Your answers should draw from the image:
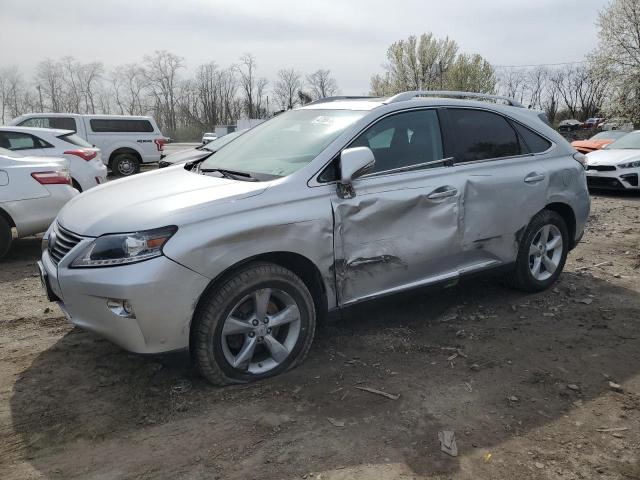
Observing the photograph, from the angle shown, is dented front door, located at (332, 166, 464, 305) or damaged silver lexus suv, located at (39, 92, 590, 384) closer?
damaged silver lexus suv, located at (39, 92, 590, 384)

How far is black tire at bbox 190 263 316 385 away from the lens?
299 centimetres

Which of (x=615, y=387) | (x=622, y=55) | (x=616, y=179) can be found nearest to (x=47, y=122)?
(x=616, y=179)

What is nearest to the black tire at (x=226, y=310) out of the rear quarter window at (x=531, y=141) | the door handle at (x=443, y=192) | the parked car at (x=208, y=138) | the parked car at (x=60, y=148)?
the door handle at (x=443, y=192)

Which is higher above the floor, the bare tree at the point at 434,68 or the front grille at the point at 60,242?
the bare tree at the point at 434,68

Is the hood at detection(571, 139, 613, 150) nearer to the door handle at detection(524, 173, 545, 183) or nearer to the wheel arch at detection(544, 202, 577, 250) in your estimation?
the wheel arch at detection(544, 202, 577, 250)

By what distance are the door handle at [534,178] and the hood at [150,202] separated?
2.45 metres

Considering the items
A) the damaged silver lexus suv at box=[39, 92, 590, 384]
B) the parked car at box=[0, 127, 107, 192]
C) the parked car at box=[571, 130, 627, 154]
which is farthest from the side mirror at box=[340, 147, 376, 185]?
the parked car at box=[571, 130, 627, 154]

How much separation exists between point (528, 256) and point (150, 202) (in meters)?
3.23

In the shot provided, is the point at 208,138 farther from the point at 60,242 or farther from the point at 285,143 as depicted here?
the point at 60,242

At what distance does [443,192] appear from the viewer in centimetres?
388

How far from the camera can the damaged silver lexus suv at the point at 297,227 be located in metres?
2.90

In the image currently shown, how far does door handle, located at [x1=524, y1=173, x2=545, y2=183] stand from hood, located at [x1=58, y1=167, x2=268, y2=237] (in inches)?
96.4

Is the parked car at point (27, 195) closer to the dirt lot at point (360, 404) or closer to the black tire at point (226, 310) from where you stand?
the dirt lot at point (360, 404)

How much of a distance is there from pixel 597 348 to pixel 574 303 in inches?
37.0
